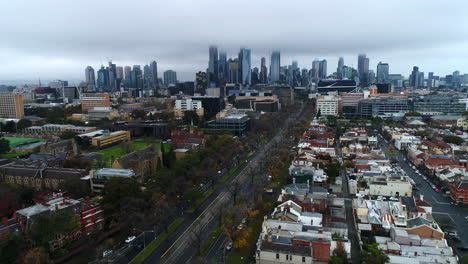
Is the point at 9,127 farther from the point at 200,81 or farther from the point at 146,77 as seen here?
the point at 146,77

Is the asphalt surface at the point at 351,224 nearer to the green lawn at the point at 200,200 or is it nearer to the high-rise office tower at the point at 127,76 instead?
the green lawn at the point at 200,200

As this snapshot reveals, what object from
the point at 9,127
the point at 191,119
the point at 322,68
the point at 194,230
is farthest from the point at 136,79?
the point at 194,230

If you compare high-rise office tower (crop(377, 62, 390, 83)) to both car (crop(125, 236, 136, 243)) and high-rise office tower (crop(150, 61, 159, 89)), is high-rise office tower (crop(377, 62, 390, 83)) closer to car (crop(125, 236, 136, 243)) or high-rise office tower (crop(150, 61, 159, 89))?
high-rise office tower (crop(150, 61, 159, 89))

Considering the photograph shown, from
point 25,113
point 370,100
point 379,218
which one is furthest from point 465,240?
point 25,113

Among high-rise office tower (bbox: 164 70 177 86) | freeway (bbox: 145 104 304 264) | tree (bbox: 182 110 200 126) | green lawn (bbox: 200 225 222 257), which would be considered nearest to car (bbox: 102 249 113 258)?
freeway (bbox: 145 104 304 264)

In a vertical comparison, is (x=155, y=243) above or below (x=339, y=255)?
below

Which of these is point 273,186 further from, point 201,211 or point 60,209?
point 60,209
